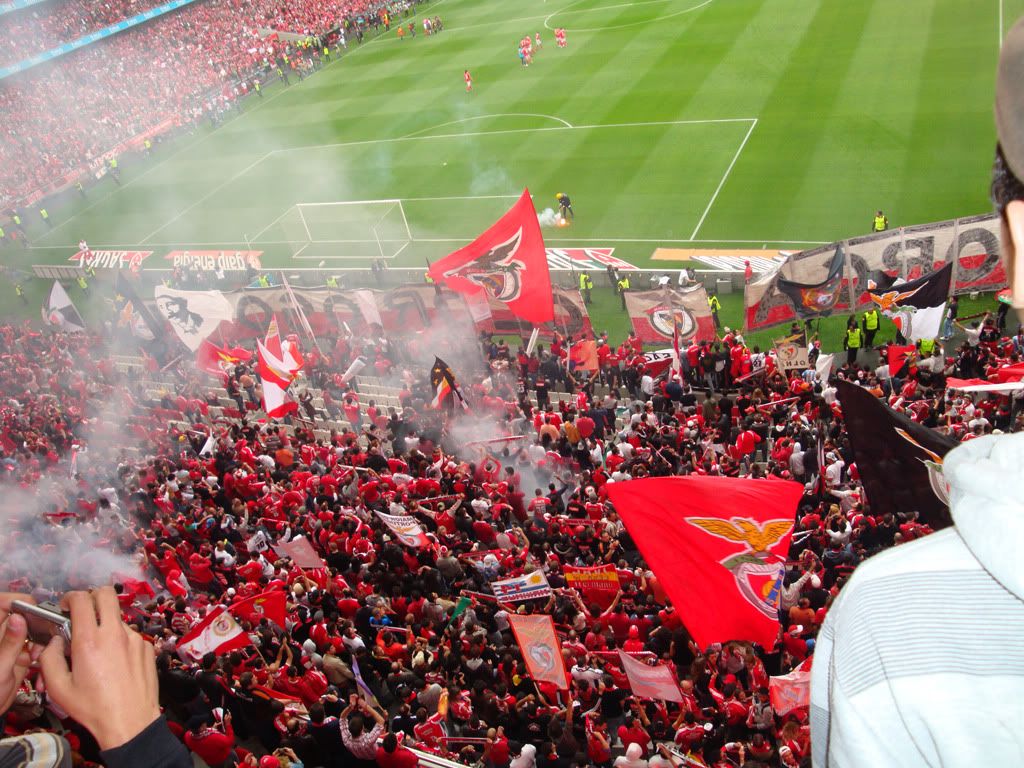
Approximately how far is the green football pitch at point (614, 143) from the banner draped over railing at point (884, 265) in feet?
10.6

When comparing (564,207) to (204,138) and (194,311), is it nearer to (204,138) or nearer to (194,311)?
(194,311)

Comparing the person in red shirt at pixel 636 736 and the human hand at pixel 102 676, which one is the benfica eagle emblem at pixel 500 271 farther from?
the human hand at pixel 102 676

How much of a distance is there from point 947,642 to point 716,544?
19.0 feet

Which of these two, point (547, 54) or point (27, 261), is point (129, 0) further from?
point (547, 54)

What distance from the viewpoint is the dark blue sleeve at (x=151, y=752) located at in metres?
2.08

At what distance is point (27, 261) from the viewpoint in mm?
40219

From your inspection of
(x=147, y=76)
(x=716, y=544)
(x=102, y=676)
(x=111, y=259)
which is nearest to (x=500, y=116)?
(x=111, y=259)

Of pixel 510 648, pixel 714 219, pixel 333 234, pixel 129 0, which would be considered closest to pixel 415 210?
pixel 333 234

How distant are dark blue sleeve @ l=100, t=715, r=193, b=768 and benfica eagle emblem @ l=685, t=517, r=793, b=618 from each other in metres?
5.34

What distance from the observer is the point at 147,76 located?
182 ft

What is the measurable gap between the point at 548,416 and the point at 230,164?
1359 inches

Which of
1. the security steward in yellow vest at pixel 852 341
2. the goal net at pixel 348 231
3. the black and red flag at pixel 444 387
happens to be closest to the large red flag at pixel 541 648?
the black and red flag at pixel 444 387

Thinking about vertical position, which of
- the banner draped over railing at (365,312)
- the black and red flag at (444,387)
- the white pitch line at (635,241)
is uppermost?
the black and red flag at (444,387)

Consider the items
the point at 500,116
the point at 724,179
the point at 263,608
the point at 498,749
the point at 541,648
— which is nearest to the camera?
the point at 498,749
